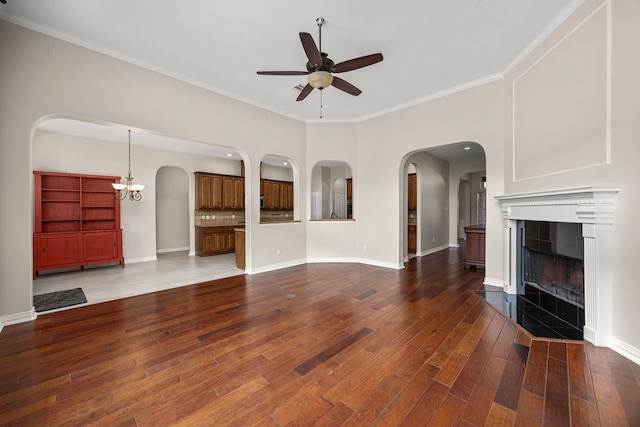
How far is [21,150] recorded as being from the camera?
2814 millimetres

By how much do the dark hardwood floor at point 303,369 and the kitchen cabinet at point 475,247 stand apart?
207 cm

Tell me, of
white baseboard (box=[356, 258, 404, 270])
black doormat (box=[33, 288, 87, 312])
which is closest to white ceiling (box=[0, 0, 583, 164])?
black doormat (box=[33, 288, 87, 312])

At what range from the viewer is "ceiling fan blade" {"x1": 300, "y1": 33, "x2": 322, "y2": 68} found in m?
2.34

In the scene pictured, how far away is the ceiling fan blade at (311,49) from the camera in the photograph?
234 centimetres

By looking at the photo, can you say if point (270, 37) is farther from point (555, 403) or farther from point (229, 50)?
point (555, 403)

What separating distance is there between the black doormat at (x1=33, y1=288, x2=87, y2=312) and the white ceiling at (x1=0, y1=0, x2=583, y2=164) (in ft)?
11.0

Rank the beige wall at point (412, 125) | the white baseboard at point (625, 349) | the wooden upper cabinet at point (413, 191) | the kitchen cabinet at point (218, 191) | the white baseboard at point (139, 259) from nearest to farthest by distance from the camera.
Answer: the white baseboard at point (625, 349) < the beige wall at point (412, 125) < the white baseboard at point (139, 259) < the wooden upper cabinet at point (413, 191) < the kitchen cabinet at point (218, 191)

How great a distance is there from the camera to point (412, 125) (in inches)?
195

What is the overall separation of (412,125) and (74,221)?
7507 mm

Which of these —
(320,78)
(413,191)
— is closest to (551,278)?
(320,78)

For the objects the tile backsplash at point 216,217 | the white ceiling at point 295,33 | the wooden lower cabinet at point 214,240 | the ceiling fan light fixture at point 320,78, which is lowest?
the wooden lower cabinet at point 214,240

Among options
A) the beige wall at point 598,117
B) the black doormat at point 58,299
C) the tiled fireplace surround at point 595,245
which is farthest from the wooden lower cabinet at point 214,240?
the tiled fireplace surround at point 595,245

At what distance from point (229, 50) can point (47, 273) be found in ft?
18.7

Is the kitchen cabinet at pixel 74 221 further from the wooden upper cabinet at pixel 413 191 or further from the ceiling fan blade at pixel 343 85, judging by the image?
the wooden upper cabinet at pixel 413 191
